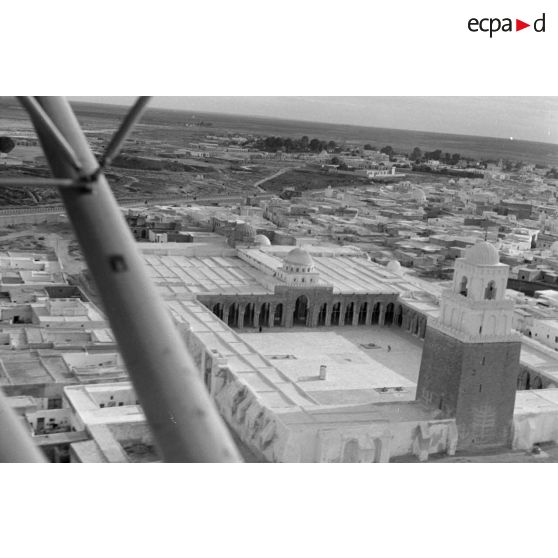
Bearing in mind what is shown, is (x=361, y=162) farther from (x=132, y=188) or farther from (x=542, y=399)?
(x=542, y=399)

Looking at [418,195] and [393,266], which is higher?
[418,195]

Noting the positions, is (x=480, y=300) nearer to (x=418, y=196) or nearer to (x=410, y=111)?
(x=418, y=196)

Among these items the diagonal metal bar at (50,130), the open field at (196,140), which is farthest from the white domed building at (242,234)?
the diagonal metal bar at (50,130)

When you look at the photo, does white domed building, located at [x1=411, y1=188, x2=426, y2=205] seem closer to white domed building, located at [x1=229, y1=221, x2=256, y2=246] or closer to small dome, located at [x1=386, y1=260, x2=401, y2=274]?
white domed building, located at [x1=229, y1=221, x2=256, y2=246]
